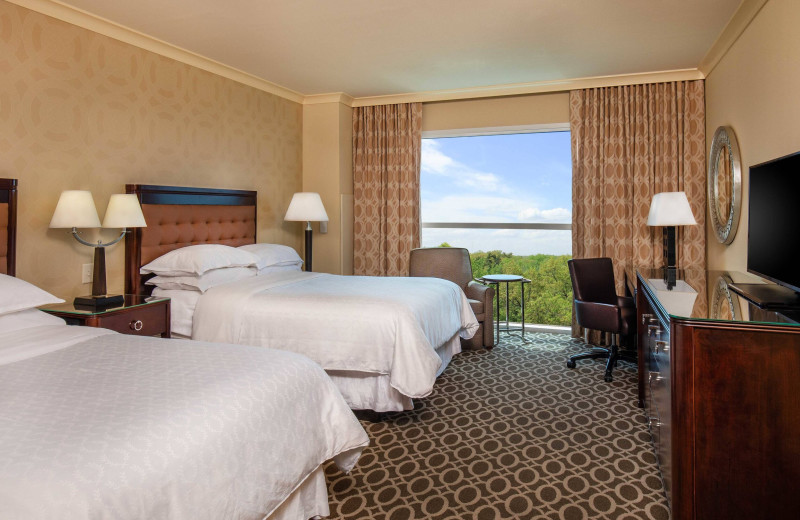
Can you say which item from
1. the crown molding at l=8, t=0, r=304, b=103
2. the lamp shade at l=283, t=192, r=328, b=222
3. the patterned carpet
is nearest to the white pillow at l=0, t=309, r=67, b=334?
the patterned carpet

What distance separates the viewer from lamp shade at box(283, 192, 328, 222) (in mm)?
5070

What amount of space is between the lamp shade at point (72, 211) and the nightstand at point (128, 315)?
49 cm

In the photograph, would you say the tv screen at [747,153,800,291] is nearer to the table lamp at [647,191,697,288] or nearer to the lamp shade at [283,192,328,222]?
the table lamp at [647,191,697,288]

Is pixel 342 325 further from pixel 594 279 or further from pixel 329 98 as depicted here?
pixel 329 98

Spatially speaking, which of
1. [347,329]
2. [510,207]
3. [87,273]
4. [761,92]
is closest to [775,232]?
[761,92]

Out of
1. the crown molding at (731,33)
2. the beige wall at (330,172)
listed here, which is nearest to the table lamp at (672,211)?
the crown molding at (731,33)

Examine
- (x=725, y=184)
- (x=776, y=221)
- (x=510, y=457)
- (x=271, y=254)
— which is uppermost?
(x=725, y=184)

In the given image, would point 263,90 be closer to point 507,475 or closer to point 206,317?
point 206,317

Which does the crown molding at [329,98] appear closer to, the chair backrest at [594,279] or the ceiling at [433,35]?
the ceiling at [433,35]

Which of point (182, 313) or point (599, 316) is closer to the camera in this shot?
point (182, 313)

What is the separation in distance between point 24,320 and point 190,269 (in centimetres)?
131

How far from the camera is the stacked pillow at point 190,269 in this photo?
12.1 feet

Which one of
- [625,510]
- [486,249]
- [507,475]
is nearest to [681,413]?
[625,510]

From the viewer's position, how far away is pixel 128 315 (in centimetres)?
303
